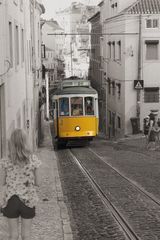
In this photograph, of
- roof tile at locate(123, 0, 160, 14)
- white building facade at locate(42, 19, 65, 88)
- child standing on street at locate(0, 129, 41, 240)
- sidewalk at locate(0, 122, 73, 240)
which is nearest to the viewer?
child standing on street at locate(0, 129, 41, 240)

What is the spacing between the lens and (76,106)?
25.7m

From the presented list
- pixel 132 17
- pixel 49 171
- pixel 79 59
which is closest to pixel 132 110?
pixel 132 17

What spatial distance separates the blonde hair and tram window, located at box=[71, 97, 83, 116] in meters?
19.3

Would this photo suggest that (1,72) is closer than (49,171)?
Yes

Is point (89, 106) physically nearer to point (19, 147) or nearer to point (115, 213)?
point (115, 213)

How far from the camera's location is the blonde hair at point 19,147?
6195mm

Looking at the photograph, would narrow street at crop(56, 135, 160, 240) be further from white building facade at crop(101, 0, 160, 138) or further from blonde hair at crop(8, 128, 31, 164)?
white building facade at crop(101, 0, 160, 138)

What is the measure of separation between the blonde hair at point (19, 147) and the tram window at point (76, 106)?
760 inches

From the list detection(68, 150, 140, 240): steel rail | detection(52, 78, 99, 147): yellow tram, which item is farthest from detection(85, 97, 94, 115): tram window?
detection(68, 150, 140, 240): steel rail

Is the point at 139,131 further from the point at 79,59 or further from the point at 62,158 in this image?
the point at 79,59

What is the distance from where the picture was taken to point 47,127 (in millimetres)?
46906

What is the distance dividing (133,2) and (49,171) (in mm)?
25520

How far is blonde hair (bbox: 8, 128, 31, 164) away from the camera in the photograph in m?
6.20

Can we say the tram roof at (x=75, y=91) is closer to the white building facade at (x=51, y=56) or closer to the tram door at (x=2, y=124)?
the tram door at (x=2, y=124)
